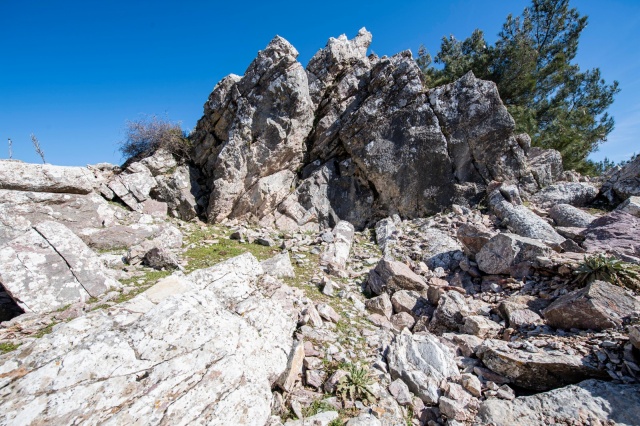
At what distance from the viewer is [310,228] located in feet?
57.6

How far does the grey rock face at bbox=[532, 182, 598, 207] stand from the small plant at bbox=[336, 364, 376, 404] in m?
14.6

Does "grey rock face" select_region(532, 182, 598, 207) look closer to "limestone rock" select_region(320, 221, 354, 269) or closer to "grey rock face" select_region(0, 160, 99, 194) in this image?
"limestone rock" select_region(320, 221, 354, 269)

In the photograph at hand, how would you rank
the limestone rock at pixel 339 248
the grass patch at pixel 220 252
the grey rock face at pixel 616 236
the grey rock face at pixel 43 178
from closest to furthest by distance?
the grey rock face at pixel 616 236 → the grass patch at pixel 220 252 → the grey rock face at pixel 43 178 → the limestone rock at pixel 339 248

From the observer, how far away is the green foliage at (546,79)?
19970mm

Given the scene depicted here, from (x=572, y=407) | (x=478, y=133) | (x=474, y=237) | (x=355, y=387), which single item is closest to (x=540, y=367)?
(x=572, y=407)

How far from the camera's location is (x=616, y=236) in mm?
9609

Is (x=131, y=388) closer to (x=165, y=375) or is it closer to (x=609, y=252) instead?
(x=165, y=375)

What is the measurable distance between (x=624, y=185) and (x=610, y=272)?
37.0 ft

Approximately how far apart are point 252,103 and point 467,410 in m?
18.2

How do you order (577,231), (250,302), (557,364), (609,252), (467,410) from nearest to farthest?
1. (467,410)
2. (557,364)
3. (250,302)
4. (609,252)
5. (577,231)

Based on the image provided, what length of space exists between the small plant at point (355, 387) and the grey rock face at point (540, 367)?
8.30 feet

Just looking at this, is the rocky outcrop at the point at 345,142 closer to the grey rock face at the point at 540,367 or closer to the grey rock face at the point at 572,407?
the grey rock face at the point at 540,367

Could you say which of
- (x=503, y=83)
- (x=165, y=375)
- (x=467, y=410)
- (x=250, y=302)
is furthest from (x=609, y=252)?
(x=503, y=83)

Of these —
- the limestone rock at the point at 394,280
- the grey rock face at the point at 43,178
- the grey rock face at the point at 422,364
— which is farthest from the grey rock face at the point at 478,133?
the grey rock face at the point at 43,178
